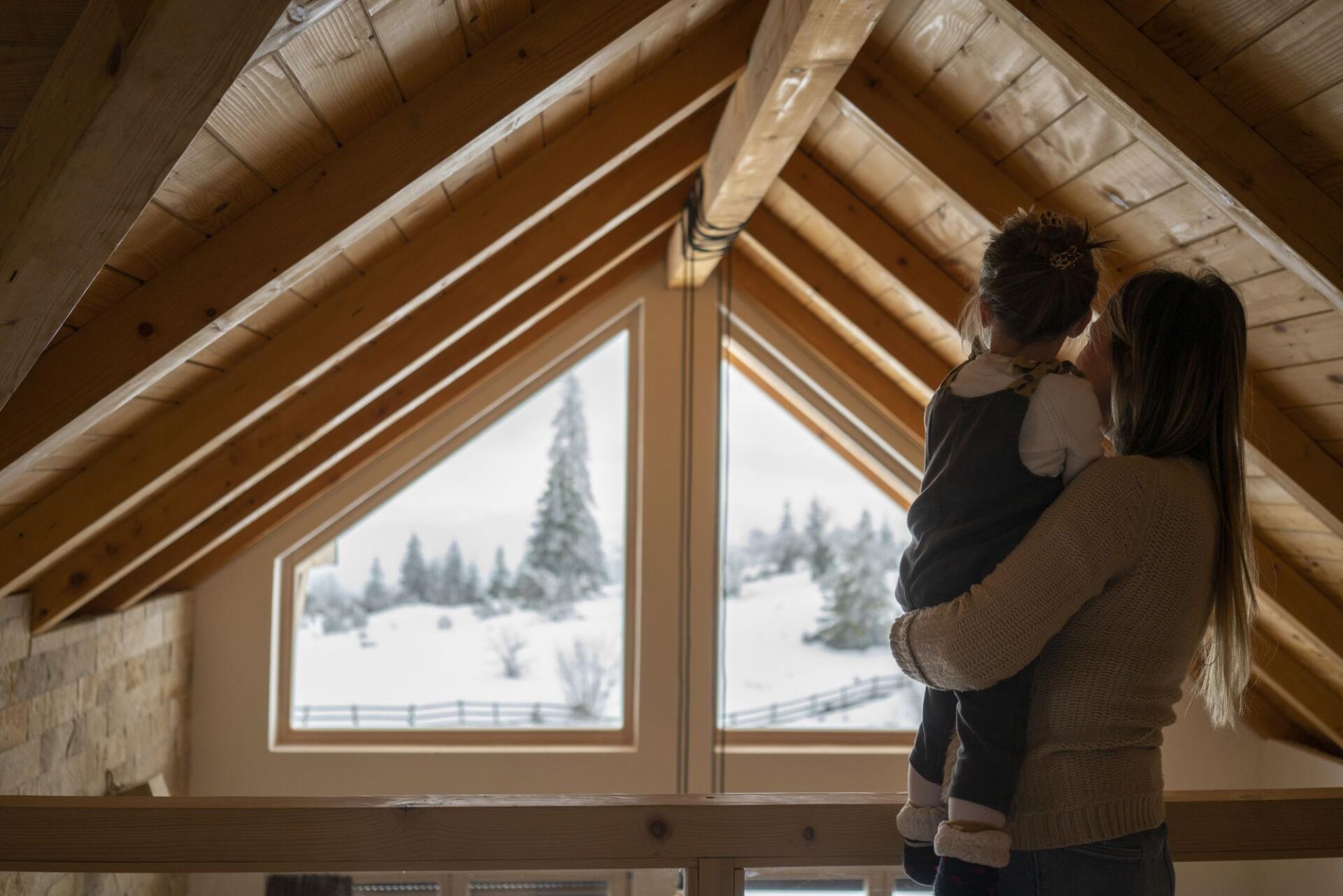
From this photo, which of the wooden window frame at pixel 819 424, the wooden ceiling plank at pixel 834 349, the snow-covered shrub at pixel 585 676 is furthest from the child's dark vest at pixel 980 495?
the snow-covered shrub at pixel 585 676

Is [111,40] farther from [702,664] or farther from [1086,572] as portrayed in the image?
[702,664]

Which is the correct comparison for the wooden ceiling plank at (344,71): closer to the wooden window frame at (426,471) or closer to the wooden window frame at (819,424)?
the wooden window frame at (426,471)

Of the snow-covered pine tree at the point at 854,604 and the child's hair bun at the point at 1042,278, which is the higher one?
the child's hair bun at the point at 1042,278

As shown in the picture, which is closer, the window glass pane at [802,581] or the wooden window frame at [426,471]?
the wooden window frame at [426,471]

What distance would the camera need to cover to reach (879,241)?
125 inches

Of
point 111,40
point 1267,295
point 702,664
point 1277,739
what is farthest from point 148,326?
point 1277,739

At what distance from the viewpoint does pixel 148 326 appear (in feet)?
5.90

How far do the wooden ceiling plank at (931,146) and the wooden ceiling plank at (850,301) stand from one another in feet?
3.80

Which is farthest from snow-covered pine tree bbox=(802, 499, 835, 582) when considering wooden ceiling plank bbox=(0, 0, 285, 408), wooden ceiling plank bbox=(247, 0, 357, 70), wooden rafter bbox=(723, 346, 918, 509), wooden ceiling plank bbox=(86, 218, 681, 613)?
wooden ceiling plank bbox=(0, 0, 285, 408)

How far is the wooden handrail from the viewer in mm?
1424

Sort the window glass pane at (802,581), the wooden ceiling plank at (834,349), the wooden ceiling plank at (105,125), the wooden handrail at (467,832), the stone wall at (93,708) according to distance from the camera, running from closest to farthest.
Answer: the wooden ceiling plank at (105,125), the wooden handrail at (467,832), the stone wall at (93,708), the wooden ceiling plank at (834,349), the window glass pane at (802,581)

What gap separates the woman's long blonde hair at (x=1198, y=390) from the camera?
113 centimetres

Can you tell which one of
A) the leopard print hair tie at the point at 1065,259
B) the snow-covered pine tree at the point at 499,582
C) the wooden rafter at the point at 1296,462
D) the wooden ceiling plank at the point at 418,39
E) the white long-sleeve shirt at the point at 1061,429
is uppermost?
the wooden ceiling plank at the point at 418,39

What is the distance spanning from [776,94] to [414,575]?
2.99 metres
